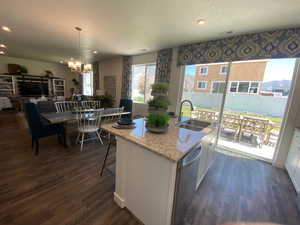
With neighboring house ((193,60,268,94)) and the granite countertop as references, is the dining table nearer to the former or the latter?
the granite countertop

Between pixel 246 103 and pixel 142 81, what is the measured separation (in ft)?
11.2

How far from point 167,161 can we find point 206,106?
268 cm

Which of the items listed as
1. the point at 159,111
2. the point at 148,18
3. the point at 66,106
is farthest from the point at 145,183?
the point at 66,106

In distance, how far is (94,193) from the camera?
1.66 metres

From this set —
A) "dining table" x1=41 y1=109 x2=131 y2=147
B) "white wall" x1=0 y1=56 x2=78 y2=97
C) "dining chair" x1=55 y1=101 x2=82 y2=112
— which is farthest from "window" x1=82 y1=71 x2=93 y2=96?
"dining table" x1=41 y1=109 x2=131 y2=147

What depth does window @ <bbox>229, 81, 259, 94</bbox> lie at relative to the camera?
2830 mm

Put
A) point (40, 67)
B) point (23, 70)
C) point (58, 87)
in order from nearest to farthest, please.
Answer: point (23, 70) < point (40, 67) < point (58, 87)

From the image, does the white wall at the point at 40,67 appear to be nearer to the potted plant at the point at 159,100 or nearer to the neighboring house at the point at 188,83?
the neighboring house at the point at 188,83

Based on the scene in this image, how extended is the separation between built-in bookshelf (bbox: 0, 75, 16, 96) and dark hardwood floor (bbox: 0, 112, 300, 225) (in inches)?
223

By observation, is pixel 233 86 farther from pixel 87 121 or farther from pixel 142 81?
pixel 87 121

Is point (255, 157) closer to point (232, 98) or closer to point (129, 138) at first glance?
point (232, 98)

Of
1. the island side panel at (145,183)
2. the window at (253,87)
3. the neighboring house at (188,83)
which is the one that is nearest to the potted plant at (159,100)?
the island side panel at (145,183)

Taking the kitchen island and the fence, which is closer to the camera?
the kitchen island

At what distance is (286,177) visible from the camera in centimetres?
221
